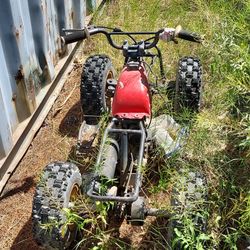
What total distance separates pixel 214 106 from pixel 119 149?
1623mm

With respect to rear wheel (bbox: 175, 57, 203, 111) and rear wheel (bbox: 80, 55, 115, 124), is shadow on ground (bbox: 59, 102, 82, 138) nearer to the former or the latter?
rear wheel (bbox: 80, 55, 115, 124)

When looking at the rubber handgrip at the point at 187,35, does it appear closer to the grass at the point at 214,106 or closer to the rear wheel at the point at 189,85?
the rear wheel at the point at 189,85

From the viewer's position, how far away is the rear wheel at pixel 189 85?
3969mm

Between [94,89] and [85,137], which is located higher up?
[94,89]

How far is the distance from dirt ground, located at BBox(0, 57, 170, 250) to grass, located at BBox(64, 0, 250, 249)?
6.7 inches

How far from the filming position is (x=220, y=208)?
3377 mm

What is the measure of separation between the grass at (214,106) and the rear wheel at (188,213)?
0.06ft

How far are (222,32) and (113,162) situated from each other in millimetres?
2677

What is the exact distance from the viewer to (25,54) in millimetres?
3988

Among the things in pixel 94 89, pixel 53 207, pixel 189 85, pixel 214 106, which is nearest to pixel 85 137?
pixel 94 89

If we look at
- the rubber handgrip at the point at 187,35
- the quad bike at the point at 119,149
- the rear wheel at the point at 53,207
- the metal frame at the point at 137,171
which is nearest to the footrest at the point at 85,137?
the quad bike at the point at 119,149

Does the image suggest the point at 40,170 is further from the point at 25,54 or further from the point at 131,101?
the point at 131,101

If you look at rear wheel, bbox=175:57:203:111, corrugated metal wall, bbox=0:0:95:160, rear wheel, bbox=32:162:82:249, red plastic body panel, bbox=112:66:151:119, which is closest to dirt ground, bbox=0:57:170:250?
corrugated metal wall, bbox=0:0:95:160

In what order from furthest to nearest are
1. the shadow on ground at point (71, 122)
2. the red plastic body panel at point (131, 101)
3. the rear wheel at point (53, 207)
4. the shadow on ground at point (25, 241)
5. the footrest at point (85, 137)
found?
the shadow on ground at point (71, 122), the footrest at point (85, 137), the shadow on ground at point (25, 241), the red plastic body panel at point (131, 101), the rear wheel at point (53, 207)
